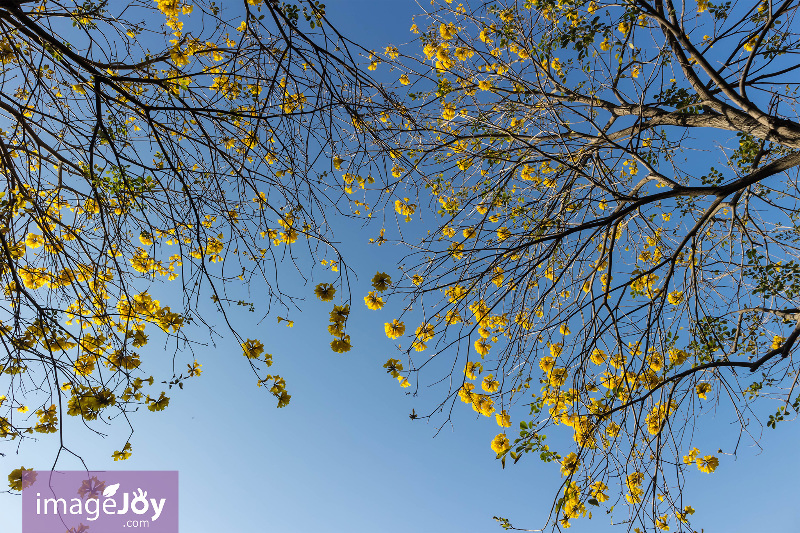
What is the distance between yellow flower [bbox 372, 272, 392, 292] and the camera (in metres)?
2.96

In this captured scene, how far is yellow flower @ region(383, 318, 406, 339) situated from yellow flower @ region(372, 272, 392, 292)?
323 millimetres

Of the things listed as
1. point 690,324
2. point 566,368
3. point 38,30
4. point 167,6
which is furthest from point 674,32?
point 38,30

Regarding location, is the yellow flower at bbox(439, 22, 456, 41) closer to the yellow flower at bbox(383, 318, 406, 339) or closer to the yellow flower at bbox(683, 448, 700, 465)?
the yellow flower at bbox(383, 318, 406, 339)

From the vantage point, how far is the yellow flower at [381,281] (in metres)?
2.96

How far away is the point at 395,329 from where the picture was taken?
3158mm

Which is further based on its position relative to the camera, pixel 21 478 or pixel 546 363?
pixel 546 363

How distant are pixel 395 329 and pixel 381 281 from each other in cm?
44

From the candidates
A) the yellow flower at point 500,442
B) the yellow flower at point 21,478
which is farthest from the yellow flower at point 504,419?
the yellow flower at point 21,478

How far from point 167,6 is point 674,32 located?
3.79 metres

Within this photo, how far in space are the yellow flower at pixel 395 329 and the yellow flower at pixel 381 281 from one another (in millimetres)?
323

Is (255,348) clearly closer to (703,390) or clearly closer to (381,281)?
(381,281)

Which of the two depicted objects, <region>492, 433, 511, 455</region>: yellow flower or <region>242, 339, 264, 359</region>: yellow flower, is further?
<region>492, 433, 511, 455</region>: yellow flower

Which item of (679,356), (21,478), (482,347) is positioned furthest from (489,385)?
(21,478)

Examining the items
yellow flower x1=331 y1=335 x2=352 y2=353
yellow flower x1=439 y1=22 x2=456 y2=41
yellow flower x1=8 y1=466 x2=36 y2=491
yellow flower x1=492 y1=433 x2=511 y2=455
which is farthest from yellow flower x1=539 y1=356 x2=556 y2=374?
yellow flower x1=8 y1=466 x2=36 y2=491
